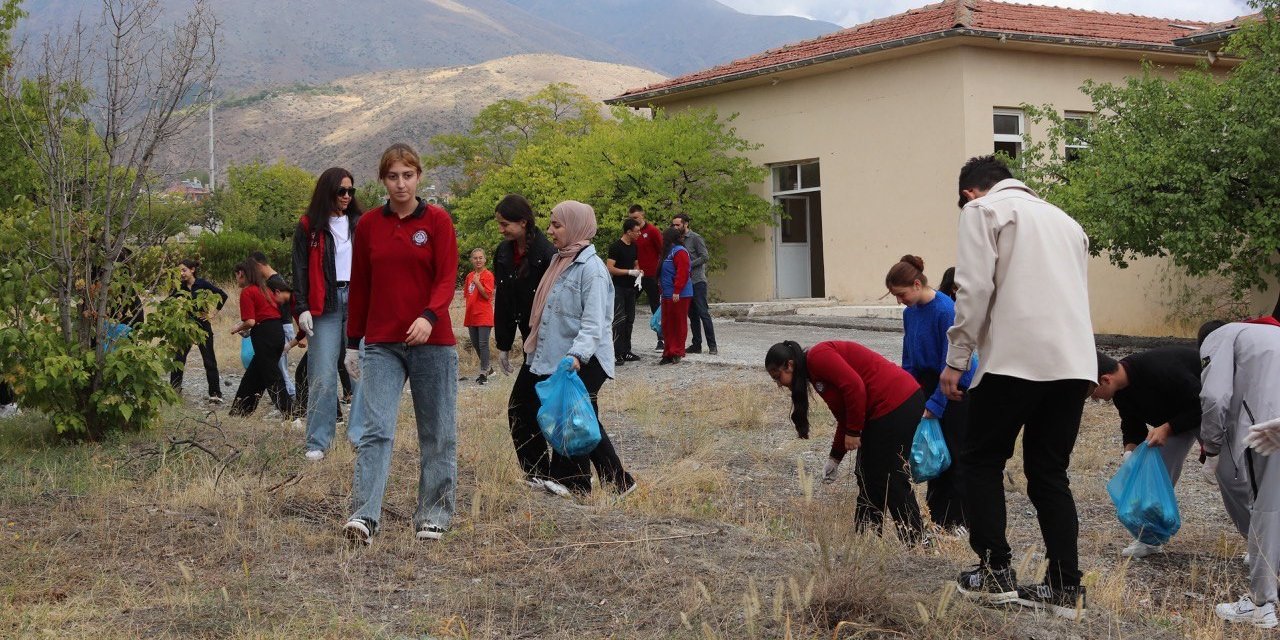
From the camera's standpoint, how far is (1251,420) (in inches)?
221

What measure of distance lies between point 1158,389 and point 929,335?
1.28 metres

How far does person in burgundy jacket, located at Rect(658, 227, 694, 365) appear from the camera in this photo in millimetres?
14945

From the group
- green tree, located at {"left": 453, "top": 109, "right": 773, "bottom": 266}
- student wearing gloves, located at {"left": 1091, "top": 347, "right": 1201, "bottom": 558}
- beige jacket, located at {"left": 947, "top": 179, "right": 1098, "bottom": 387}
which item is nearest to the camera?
beige jacket, located at {"left": 947, "top": 179, "right": 1098, "bottom": 387}

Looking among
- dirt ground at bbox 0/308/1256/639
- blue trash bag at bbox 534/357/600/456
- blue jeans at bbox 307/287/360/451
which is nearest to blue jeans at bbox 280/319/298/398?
dirt ground at bbox 0/308/1256/639

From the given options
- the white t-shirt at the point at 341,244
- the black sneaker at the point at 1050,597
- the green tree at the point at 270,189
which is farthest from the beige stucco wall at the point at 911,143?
the green tree at the point at 270,189

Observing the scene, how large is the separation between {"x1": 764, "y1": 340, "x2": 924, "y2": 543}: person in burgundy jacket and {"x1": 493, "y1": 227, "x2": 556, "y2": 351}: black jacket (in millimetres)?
1826

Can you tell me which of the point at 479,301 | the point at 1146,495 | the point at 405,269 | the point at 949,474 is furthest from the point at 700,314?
the point at 405,269

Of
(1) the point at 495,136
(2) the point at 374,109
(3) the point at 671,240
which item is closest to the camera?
(3) the point at 671,240

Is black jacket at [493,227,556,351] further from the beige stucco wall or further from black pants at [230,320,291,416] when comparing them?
the beige stucco wall

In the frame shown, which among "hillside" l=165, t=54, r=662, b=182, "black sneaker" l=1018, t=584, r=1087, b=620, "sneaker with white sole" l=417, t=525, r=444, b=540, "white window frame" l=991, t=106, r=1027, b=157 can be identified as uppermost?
"hillside" l=165, t=54, r=662, b=182

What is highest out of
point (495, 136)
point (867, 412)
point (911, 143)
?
point (495, 136)

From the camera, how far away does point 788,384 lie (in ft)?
20.3

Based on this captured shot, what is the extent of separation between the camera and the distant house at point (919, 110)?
2155 centimetres

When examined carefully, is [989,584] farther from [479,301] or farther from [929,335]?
[479,301]
